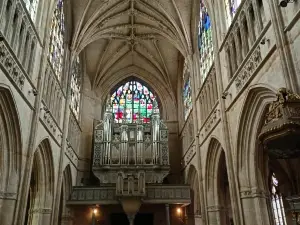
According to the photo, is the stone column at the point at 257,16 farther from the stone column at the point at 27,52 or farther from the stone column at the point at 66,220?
the stone column at the point at 66,220

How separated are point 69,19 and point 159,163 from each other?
10494mm

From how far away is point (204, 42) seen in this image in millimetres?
16719

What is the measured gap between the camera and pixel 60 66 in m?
16.9

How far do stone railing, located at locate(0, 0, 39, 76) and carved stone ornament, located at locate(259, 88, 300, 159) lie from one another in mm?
8006

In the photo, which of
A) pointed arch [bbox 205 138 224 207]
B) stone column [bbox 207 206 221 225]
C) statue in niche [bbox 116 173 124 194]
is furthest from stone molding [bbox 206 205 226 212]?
statue in niche [bbox 116 173 124 194]

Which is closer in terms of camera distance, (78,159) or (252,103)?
(252,103)

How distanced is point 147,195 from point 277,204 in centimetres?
673

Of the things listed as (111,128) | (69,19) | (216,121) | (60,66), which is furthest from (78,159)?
(216,121)

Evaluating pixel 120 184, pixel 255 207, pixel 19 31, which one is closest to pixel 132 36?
pixel 120 184

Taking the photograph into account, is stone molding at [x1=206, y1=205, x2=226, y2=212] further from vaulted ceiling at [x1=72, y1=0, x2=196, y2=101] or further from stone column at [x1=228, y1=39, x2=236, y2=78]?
vaulted ceiling at [x1=72, y1=0, x2=196, y2=101]

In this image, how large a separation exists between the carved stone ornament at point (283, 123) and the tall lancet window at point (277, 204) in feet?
28.6

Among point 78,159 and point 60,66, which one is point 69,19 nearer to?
point 60,66

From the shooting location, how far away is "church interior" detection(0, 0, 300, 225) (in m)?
9.54

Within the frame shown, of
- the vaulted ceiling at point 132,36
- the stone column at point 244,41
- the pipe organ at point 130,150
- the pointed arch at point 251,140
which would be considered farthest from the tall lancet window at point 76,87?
the pointed arch at point 251,140
